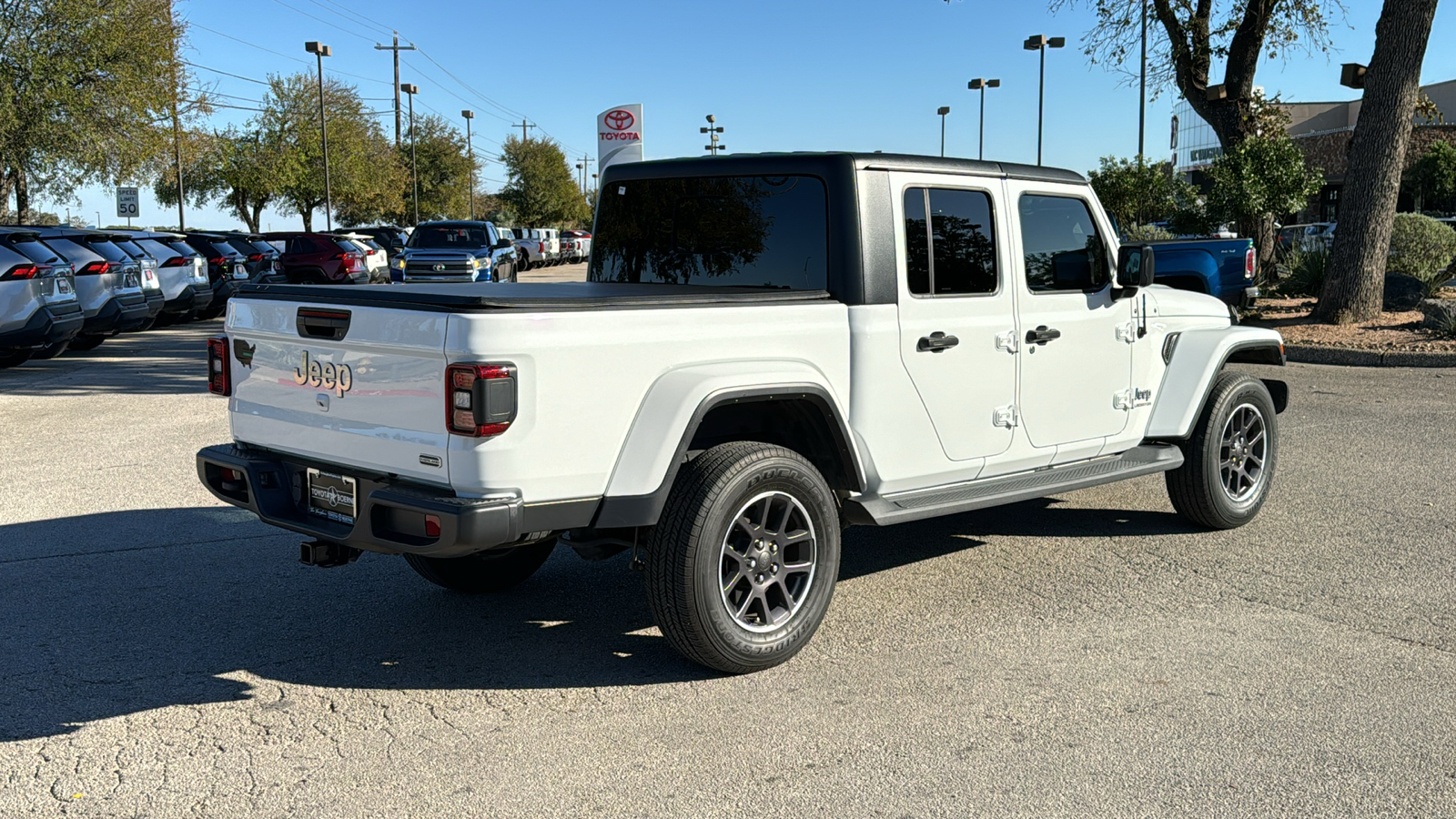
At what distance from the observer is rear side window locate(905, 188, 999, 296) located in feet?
17.1

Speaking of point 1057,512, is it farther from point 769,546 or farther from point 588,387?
point 588,387

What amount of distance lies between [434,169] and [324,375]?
7587 cm

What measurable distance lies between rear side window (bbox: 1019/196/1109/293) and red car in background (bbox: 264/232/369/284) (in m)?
22.9

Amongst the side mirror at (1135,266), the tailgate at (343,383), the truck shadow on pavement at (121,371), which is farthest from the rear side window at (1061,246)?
the truck shadow on pavement at (121,371)

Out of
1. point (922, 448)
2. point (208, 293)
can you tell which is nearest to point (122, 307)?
point (208, 293)

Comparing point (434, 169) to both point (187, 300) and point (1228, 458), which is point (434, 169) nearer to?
point (187, 300)

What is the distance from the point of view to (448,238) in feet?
86.1

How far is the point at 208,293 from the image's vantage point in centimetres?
2269

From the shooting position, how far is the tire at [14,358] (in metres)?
14.8

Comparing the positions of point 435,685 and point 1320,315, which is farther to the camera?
point 1320,315

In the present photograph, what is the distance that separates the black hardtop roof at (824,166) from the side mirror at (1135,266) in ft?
1.39

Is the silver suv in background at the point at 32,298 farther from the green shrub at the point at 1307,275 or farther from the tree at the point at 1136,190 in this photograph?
the tree at the point at 1136,190

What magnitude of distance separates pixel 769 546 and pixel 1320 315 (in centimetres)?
1461

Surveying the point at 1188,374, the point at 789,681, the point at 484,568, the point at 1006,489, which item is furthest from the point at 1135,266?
the point at 484,568
